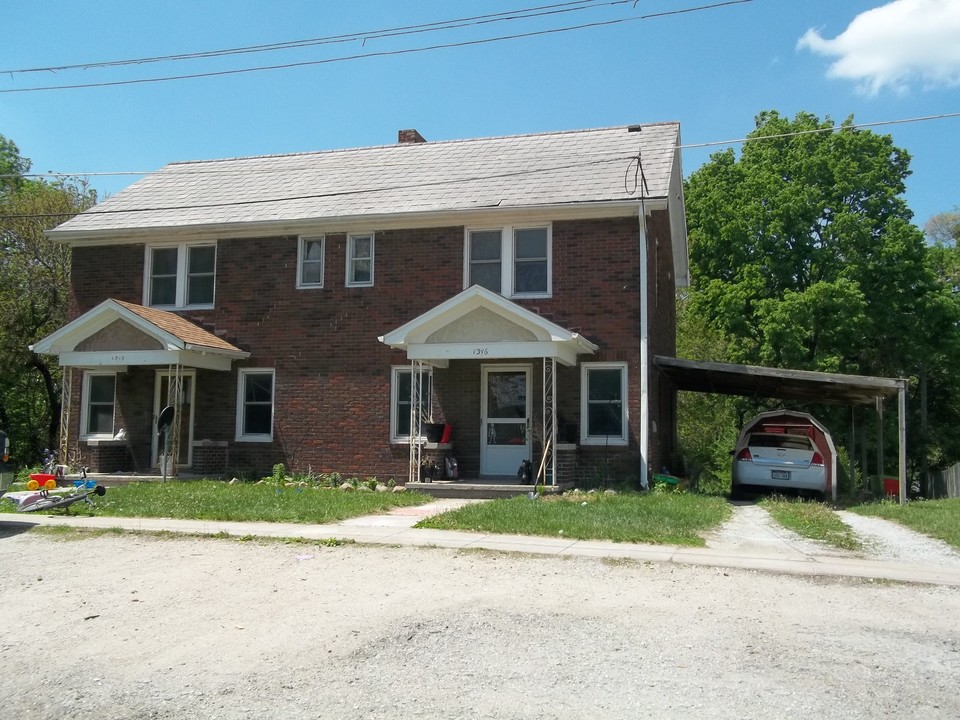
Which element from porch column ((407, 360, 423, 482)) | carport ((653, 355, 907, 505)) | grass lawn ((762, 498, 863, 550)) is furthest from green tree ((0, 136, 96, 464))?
grass lawn ((762, 498, 863, 550))

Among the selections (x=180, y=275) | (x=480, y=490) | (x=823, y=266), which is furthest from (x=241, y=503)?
(x=823, y=266)

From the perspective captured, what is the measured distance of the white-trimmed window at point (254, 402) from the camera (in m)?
18.2

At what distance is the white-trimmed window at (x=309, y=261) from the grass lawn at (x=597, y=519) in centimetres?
715

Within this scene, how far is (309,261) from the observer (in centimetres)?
1827

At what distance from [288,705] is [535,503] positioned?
8578mm

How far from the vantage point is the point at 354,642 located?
617 cm

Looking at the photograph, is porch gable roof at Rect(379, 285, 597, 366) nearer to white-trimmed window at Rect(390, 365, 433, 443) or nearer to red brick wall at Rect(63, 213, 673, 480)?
red brick wall at Rect(63, 213, 673, 480)

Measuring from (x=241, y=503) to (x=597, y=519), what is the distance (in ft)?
17.7

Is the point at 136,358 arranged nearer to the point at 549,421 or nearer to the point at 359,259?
the point at 359,259

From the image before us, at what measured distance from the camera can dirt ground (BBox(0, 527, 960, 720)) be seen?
507 centimetres

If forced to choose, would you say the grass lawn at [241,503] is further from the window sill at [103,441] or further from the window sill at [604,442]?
the window sill at [604,442]

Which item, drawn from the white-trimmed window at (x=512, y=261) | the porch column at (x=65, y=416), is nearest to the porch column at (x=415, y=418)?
the white-trimmed window at (x=512, y=261)

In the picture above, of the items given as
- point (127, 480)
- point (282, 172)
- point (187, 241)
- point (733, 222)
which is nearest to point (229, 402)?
point (127, 480)

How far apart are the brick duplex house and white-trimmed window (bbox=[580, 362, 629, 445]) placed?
0.12 ft
